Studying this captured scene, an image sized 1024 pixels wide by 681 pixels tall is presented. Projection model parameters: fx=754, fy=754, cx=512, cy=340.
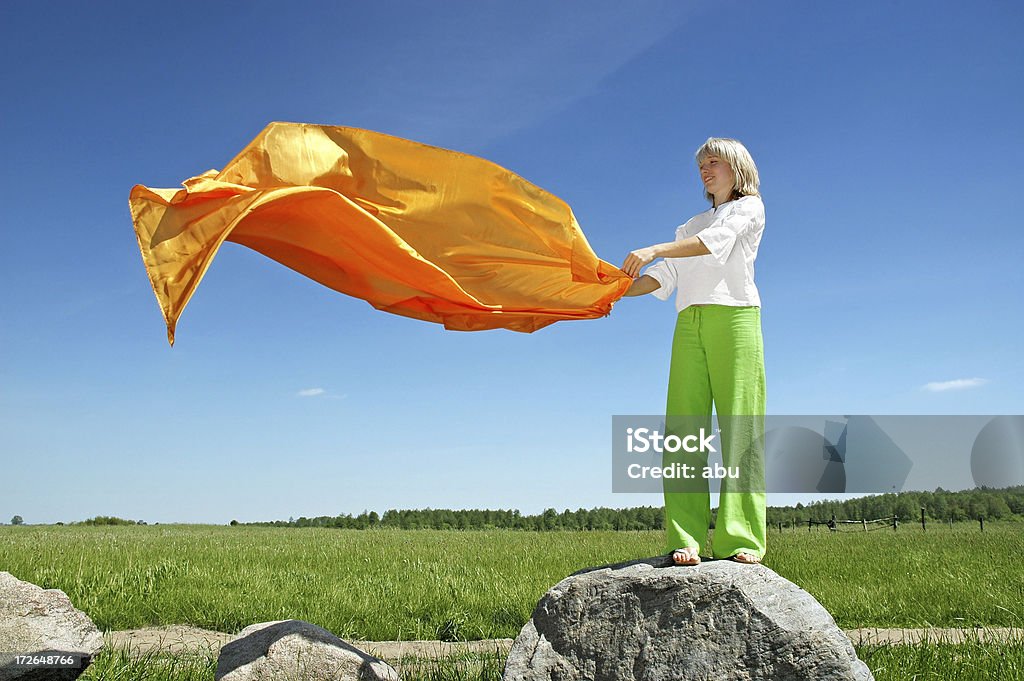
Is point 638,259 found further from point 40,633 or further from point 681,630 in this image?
point 40,633

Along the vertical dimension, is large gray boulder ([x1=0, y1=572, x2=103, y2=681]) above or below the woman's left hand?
below

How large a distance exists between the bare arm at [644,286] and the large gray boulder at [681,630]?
1.89m

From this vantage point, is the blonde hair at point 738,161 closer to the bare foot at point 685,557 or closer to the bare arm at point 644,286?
the bare arm at point 644,286

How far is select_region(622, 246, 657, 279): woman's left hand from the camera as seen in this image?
4816mm

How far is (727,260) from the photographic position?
197 inches

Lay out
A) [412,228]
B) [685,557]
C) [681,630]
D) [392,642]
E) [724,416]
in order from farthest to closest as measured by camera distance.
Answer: [392,642] < [412,228] < [724,416] < [685,557] < [681,630]

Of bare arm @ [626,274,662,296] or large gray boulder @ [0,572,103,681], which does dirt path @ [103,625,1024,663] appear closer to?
large gray boulder @ [0,572,103,681]

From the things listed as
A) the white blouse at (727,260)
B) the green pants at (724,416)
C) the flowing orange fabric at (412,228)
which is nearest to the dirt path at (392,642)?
the green pants at (724,416)

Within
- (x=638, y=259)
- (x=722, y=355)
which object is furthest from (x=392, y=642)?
(x=638, y=259)

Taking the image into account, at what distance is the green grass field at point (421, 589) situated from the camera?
303 inches

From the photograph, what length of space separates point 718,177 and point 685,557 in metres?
2.53

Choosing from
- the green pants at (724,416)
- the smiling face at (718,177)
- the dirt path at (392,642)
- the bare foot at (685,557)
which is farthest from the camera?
the dirt path at (392,642)

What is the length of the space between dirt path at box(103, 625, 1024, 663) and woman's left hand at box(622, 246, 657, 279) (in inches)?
131

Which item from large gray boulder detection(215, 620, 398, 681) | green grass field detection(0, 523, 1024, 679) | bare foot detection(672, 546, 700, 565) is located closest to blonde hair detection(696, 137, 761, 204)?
bare foot detection(672, 546, 700, 565)
